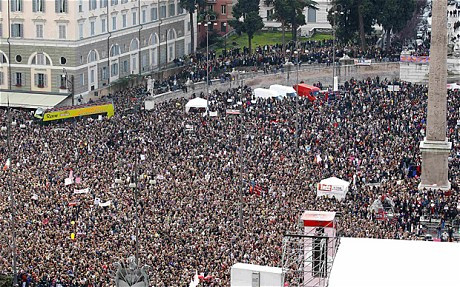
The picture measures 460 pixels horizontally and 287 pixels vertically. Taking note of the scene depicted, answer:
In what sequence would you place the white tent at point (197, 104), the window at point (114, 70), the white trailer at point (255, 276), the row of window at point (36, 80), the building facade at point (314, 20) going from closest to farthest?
1. the white trailer at point (255, 276)
2. the white tent at point (197, 104)
3. the row of window at point (36, 80)
4. the window at point (114, 70)
5. the building facade at point (314, 20)

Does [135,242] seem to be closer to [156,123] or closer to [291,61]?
[156,123]

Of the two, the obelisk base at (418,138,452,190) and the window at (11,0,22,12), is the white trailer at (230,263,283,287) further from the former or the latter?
the window at (11,0,22,12)

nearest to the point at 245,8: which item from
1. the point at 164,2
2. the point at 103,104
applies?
the point at 164,2

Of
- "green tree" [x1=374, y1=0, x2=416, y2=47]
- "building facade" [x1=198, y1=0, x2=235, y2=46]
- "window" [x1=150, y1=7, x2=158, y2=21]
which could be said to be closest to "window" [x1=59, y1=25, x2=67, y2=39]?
"window" [x1=150, y1=7, x2=158, y2=21]

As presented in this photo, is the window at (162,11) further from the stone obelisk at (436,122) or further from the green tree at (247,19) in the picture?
the stone obelisk at (436,122)

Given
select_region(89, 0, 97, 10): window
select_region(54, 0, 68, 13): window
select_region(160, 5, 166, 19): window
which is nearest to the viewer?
select_region(54, 0, 68, 13): window

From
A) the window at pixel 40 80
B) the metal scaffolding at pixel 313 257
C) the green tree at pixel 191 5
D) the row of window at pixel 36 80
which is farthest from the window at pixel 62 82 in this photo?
the metal scaffolding at pixel 313 257

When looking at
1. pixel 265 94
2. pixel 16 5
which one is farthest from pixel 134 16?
pixel 265 94

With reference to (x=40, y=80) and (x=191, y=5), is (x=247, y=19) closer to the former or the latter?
(x=191, y=5)
